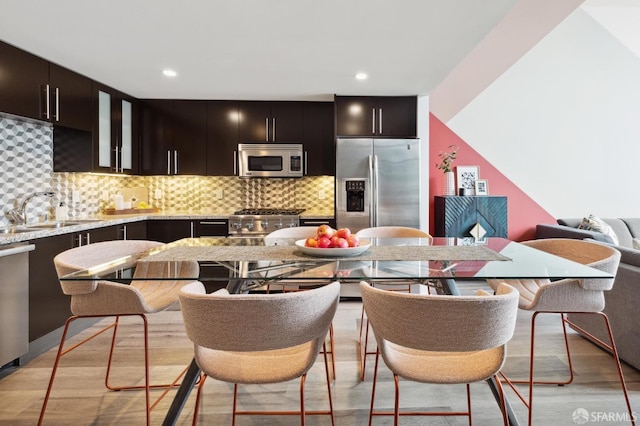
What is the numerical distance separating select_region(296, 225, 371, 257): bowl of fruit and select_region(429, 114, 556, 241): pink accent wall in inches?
141

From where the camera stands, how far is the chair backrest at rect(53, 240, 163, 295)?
1.76 m

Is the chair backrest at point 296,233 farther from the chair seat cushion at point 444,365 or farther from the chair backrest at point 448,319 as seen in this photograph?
the chair backrest at point 448,319

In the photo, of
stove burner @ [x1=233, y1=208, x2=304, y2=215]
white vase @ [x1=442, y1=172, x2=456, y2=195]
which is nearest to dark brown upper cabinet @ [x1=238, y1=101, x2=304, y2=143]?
stove burner @ [x1=233, y1=208, x2=304, y2=215]

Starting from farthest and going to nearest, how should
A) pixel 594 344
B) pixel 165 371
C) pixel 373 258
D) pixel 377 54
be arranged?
pixel 377 54 → pixel 594 344 → pixel 165 371 → pixel 373 258

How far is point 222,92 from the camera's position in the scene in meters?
4.46

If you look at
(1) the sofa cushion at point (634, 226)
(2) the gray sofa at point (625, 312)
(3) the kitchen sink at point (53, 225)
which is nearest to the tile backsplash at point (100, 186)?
(3) the kitchen sink at point (53, 225)

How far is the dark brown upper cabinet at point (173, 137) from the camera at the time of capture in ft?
15.8

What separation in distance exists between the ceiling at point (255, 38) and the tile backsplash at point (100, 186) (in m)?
0.79

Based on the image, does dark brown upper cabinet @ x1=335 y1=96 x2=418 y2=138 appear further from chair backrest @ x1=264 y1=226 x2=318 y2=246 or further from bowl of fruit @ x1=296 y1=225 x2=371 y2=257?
bowl of fruit @ x1=296 y1=225 x2=371 y2=257

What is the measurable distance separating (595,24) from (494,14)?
4308mm

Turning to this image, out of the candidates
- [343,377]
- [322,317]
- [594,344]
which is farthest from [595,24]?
[322,317]

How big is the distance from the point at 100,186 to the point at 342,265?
12.6 ft

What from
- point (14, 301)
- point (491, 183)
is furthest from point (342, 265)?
point (491, 183)

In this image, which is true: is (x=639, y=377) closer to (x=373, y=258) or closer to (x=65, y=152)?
(x=373, y=258)
